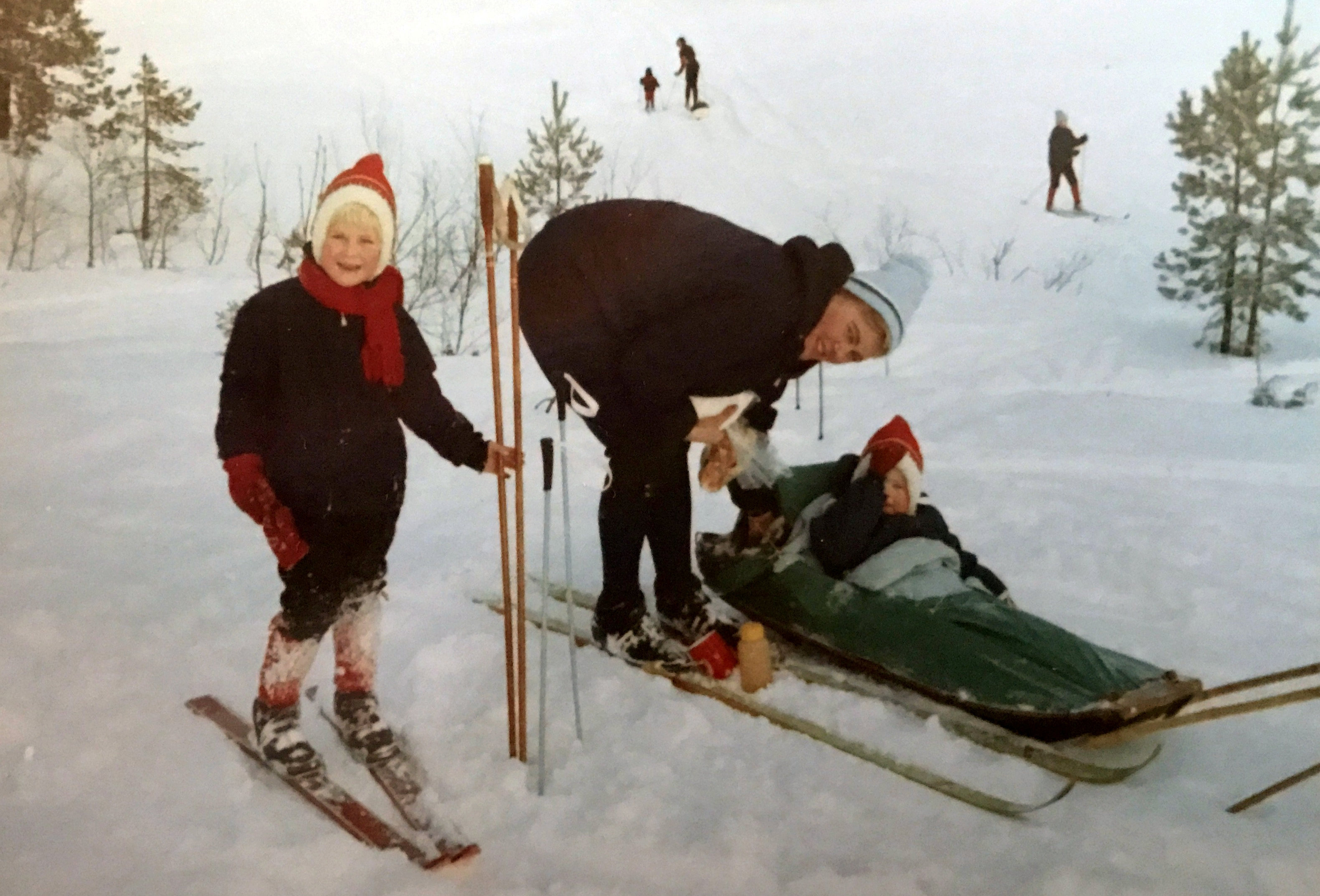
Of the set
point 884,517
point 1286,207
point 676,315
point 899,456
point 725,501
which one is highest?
point 1286,207

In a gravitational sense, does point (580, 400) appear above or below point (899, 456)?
above

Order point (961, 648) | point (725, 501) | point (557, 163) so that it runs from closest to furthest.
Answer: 1. point (961, 648)
2. point (557, 163)
3. point (725, 501)

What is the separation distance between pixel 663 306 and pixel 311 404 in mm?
611

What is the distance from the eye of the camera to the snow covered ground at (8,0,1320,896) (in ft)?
4.45

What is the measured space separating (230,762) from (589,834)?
61 cm

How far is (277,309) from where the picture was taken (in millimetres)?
1355

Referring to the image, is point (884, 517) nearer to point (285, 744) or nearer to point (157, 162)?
point (285, 744)

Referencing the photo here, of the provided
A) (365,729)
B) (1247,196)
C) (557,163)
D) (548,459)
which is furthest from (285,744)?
(1247,196)

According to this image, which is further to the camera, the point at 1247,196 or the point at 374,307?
the point at 1247,196

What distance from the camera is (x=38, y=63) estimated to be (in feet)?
5.66

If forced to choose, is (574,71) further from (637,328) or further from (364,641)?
(364,641)

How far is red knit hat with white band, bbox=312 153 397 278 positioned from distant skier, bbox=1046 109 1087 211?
76.0 inches

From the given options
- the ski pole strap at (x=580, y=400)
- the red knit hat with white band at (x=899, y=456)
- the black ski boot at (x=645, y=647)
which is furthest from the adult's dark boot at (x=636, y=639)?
the red knit hat with white band at (x=899, y=456)

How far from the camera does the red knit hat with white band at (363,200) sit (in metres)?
1.37
